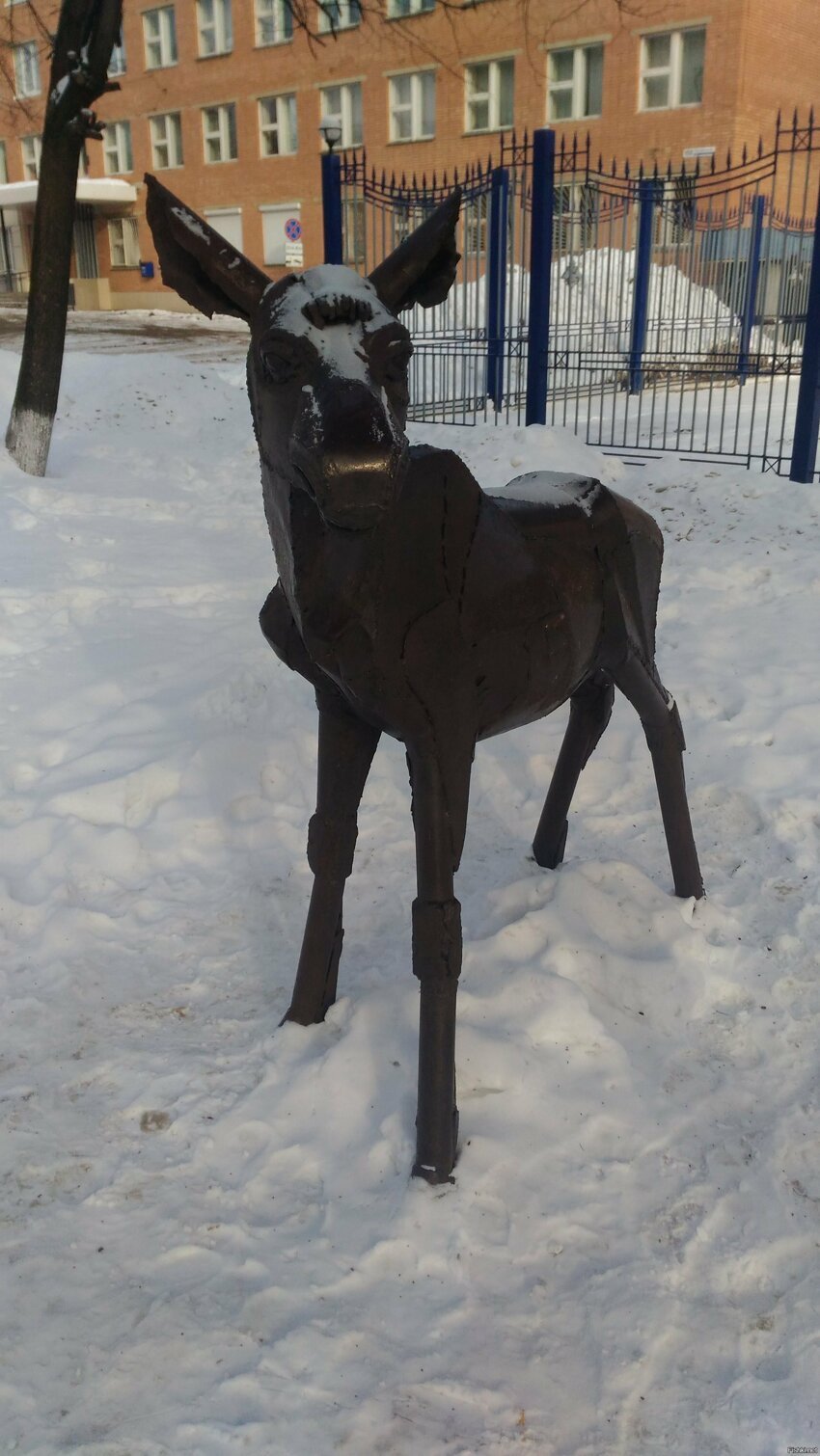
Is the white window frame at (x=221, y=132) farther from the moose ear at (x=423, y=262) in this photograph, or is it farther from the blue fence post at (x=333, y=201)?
the moose ear at (x=423, y=262)

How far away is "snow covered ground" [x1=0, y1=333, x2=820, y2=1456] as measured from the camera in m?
2.13

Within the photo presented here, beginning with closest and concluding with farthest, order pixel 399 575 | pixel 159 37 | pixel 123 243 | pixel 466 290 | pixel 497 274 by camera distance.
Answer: pixel 399 575
pixel 497 274
pixel 466 290
pixel 159 37
pixel 123 243

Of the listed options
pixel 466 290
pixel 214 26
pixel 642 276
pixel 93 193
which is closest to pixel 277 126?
pixel 214 26

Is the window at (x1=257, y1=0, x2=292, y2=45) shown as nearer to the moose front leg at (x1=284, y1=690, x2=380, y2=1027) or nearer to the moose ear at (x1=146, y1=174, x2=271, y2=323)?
the moose ear at (x1=146, y1=174, x2=271, y2=323)

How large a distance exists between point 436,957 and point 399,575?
0.97 m

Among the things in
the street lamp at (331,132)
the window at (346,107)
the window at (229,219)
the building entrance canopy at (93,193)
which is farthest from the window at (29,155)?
the street lamp at (331,132)

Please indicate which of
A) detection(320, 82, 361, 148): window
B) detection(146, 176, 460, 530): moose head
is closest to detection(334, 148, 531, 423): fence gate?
detection(146, 176, 460, 530): moose head

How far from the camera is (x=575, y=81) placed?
24750 mm

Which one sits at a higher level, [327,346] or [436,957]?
[327,346]

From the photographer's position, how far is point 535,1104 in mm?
2863

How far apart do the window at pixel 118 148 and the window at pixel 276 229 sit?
23.5 ft

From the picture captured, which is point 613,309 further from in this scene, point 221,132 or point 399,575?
point 221,132

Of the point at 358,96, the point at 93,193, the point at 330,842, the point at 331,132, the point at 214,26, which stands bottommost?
the point at 330,842

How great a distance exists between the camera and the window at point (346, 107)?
2873 centimetres
